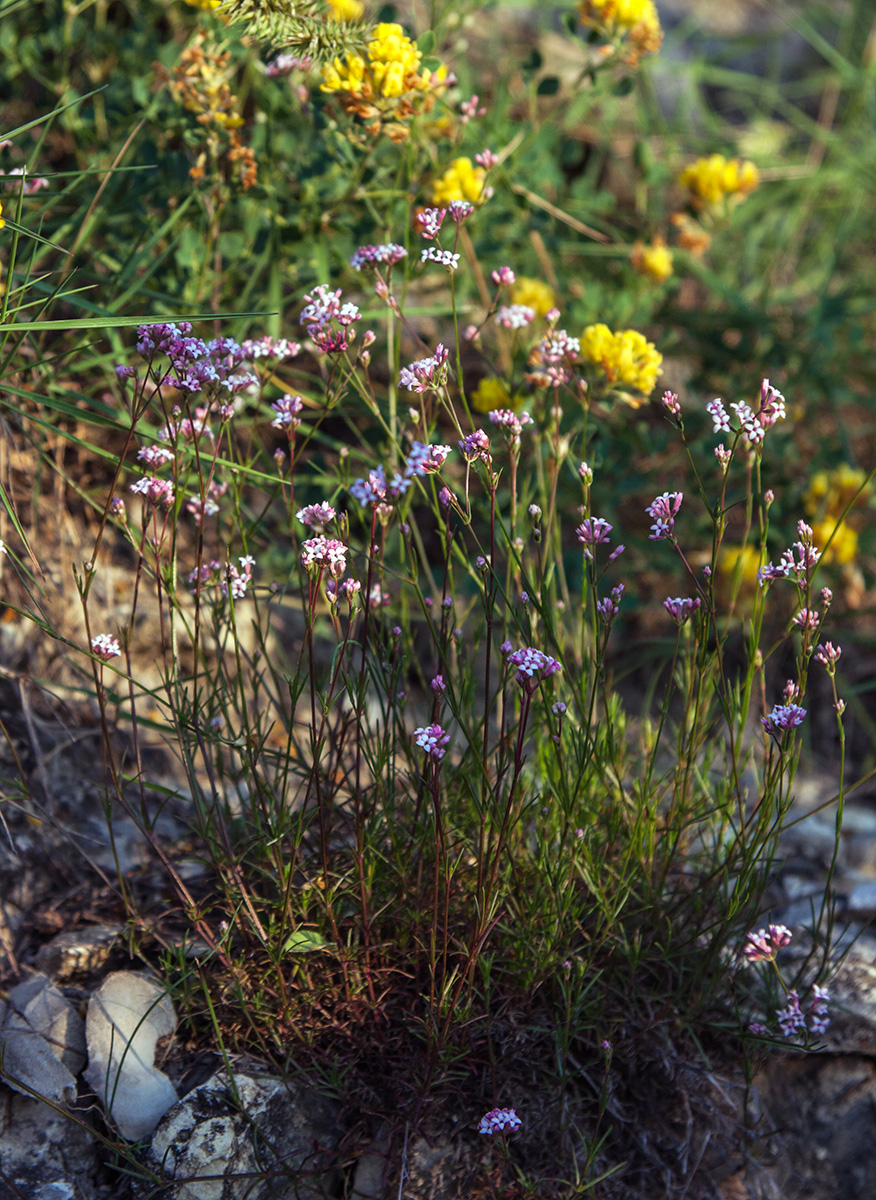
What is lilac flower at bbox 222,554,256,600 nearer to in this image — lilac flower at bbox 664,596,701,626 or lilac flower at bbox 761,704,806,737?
lilac flower at bbox 664,596,701,626

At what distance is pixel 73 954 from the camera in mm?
1456

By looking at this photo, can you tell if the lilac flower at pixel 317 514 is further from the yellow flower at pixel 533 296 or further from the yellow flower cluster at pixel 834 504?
the yellow flower cluster at pixel 834 504

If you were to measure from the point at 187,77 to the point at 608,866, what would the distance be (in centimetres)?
158

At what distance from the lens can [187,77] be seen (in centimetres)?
179

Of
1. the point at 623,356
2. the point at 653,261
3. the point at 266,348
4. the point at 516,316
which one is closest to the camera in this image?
the point at 266,348

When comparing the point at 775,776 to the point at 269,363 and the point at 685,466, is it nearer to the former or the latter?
the point at 269,363

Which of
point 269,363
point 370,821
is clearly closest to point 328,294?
point 269,363

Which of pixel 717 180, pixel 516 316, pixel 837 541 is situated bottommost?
pixel 837 541

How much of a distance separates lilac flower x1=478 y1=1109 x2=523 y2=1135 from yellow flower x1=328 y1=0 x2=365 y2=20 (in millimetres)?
1648

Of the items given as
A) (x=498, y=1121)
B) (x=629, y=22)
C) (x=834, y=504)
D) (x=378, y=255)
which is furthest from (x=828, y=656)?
(x=629, y=22)

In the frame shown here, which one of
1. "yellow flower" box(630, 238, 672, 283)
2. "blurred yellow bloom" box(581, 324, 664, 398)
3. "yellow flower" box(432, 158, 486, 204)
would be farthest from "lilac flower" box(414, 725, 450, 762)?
"yellow flower" box(630, 238, 672, 283)

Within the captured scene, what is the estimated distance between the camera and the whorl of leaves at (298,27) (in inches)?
55.1

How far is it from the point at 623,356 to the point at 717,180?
3.47ft

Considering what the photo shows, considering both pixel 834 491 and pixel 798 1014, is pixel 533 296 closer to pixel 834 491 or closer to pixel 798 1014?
pixel 834 491
